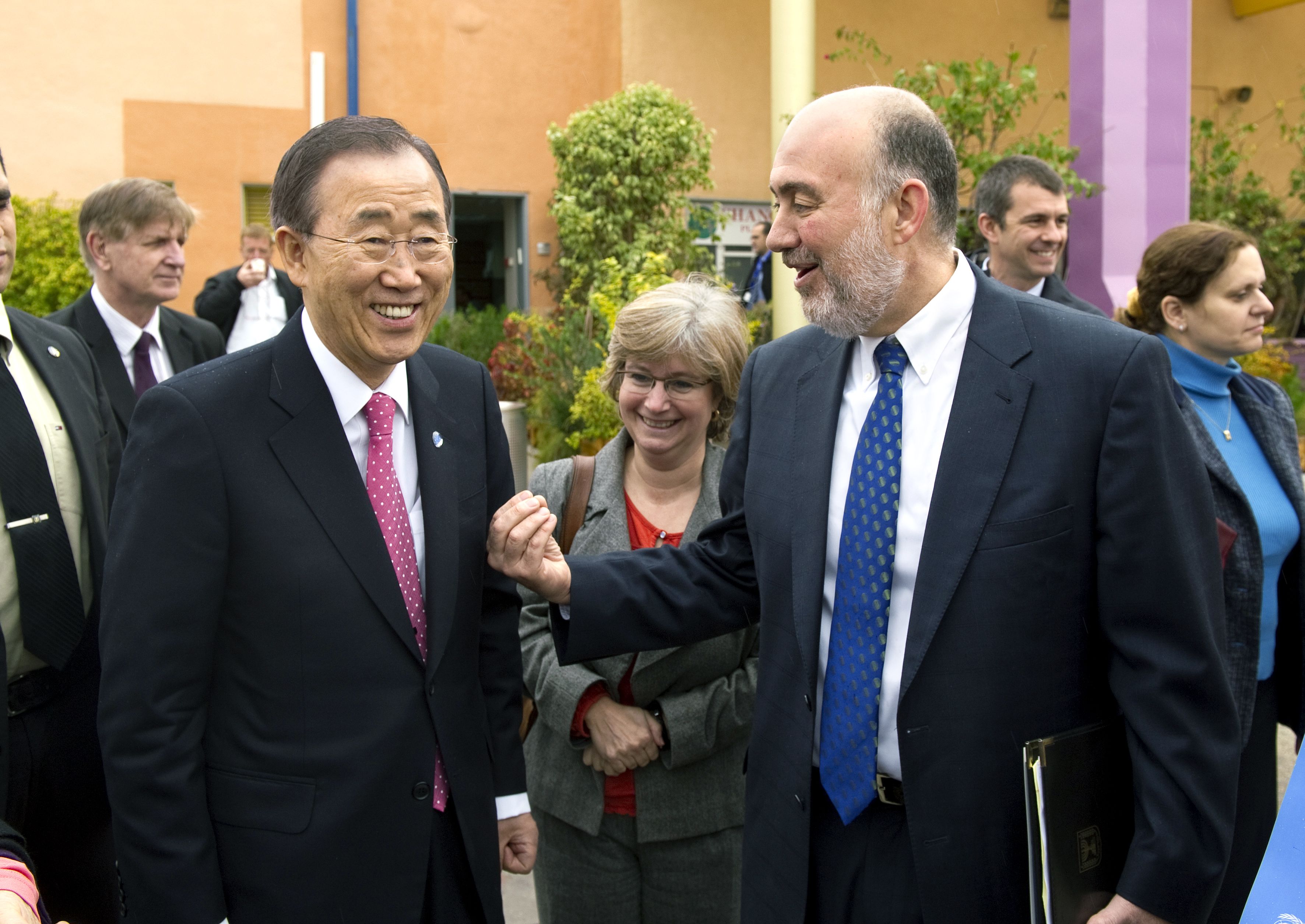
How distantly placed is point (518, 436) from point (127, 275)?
9.41 ft

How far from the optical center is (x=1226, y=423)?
115 inches

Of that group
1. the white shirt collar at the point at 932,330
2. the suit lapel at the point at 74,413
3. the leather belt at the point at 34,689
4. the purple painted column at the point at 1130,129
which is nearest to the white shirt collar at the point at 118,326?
the suit lapel at the point at 74,413

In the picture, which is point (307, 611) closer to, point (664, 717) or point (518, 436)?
point (664, 717)

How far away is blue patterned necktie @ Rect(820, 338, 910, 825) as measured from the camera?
1.92m

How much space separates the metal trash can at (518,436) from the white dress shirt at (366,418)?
14.7ft

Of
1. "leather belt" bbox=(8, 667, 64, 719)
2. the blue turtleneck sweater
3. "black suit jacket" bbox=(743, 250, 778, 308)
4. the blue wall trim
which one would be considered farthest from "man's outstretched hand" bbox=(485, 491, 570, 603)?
the blue wall trim

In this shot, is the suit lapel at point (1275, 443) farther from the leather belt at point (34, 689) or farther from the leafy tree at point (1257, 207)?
the leafy tree at point (1257, 207)

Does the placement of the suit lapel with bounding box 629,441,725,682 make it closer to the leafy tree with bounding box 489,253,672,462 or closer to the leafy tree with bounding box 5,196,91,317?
the leafy tree with bounding box 489,253,672,462

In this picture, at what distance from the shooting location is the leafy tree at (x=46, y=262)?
10.2 meters

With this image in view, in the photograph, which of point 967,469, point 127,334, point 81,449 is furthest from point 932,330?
point 127,334

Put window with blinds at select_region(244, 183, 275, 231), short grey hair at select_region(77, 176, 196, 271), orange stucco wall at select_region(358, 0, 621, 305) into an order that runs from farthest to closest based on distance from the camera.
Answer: orange stucco wall at select_region(358, 0, 621, 305), window with blinds at select_region(244, 183, 275, 231), short grey hair at select_region(77, 176, 196, 271)

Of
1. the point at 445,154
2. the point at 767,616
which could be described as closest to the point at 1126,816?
the point at 767,616

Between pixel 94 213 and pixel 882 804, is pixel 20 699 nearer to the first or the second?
pixel 882 804

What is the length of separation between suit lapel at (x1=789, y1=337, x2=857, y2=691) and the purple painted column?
6.27m
